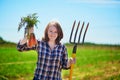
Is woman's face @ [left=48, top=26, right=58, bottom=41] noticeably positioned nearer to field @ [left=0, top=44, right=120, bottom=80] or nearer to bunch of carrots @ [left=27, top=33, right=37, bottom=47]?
bunch of carrots @ [left=27, top=33, right=37, bottom=47]

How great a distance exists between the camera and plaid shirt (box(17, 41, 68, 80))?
2742 millimetres

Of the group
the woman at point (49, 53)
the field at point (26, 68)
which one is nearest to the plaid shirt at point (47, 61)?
the woman at point (49, 53)

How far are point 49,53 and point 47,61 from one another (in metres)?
0.08

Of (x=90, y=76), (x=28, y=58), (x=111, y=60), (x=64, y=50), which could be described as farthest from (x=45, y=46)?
(x=111, y=60)

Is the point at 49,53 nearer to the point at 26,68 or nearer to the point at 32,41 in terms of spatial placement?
the point at 32,41

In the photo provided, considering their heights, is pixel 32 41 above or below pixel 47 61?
above

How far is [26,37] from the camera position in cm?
278

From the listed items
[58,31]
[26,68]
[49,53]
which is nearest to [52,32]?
[58,31]

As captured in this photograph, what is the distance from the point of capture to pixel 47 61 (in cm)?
276

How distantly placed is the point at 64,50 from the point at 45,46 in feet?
0.63

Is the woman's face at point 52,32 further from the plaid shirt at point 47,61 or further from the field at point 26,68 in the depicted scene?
the field at point 26,68

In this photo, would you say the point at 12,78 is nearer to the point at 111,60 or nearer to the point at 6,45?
the point at 6,45

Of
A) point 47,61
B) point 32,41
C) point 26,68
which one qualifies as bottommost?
point 26,68

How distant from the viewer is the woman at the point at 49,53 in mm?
2748
